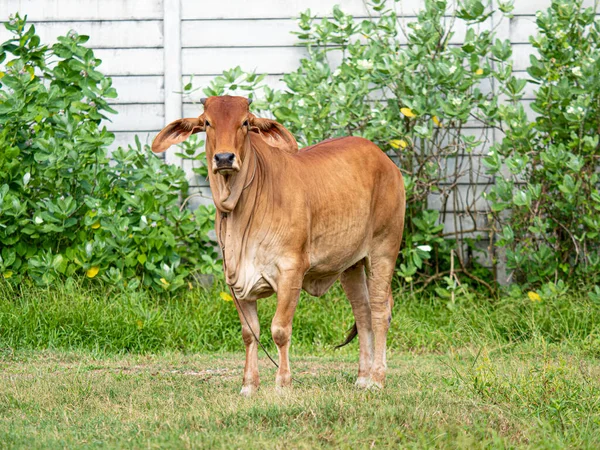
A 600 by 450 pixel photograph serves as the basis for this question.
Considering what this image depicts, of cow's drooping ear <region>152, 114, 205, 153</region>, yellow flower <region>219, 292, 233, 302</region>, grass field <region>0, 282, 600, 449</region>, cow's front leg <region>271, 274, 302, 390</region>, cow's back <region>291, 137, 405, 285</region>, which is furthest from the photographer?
yellow flower <region>219, 292, 233, 302</region>

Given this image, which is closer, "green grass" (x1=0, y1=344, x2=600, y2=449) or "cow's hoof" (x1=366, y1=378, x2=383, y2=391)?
"green grass" (x1=0, y1=344, x2=600, y2=449)

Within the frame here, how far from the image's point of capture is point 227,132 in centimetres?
482

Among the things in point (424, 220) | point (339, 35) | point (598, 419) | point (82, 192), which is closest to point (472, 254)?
point (424, 220)

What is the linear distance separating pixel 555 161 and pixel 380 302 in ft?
8.62

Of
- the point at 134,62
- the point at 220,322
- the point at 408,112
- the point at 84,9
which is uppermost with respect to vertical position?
the point at 84,9

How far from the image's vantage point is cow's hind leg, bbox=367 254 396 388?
5684 mm

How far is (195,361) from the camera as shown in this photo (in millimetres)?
6586

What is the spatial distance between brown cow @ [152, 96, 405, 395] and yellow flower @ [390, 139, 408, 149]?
6.09ft

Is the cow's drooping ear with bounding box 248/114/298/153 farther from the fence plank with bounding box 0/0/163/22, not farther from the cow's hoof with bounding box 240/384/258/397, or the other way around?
the fence plank with bounding box 0/0/163/22

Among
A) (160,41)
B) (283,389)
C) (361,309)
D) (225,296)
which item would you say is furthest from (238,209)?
(160,41)

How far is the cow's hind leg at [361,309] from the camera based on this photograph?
18.9 feet

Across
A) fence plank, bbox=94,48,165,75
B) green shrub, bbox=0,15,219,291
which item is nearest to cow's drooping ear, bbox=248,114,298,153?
green shrub, bbox=0,15,219,291

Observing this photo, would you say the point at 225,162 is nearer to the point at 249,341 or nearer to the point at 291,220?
the point at 291,220

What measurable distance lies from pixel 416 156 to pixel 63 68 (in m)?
3.16
